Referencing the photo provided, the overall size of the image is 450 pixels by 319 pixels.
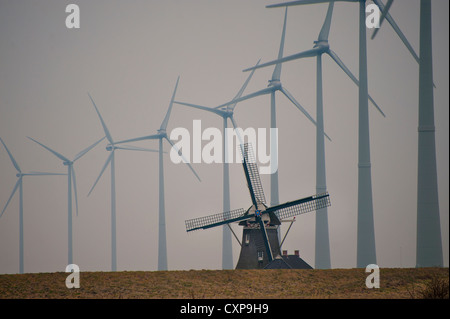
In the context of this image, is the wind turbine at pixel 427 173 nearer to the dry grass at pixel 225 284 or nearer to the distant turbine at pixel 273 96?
the dry grass at pixel 225 284

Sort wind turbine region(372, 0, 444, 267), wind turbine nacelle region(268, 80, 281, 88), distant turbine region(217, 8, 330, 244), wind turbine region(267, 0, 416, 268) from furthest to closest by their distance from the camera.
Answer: wind turbine nacelle region(268, 80, 281, 88) < distant turbine region(217, 8, 330, 244) < wind turbine region(267, 0, 416, 268) < wind turbine region(372, 0, 444, 267)

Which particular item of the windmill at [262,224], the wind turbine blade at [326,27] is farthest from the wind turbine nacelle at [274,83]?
the windmill at [262,224]

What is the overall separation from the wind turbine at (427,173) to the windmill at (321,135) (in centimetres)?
2062

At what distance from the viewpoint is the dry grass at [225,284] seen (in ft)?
139

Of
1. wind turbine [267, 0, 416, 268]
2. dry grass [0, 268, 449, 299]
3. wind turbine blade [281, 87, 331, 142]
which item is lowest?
dry grass [0, 268, 449, 299]

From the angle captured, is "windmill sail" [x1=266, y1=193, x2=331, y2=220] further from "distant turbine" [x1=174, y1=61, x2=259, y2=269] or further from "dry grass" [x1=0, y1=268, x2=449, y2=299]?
"distant turbine" [x1=174, y1=61, x2=259, y2=269]

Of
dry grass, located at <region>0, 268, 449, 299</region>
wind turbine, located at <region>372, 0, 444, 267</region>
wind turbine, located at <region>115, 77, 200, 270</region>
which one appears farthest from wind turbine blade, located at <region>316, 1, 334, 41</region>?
dry grass, located at <region>0, 268, 449, 299</region>

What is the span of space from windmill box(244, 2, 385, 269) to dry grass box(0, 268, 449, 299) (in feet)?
79.1

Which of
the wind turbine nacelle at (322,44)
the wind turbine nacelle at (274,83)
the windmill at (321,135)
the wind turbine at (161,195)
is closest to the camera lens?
the windmill at (321,135)

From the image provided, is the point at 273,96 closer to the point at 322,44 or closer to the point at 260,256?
the point at 322,44

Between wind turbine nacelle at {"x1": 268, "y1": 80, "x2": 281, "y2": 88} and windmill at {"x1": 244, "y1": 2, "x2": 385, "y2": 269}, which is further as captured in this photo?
wind turbine nacelle at {"x1": 268, "y1": 80, "x2": 281, "y2": 88}

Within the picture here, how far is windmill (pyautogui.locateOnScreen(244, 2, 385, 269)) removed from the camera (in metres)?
75.7

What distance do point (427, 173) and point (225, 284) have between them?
17114 millimetres
